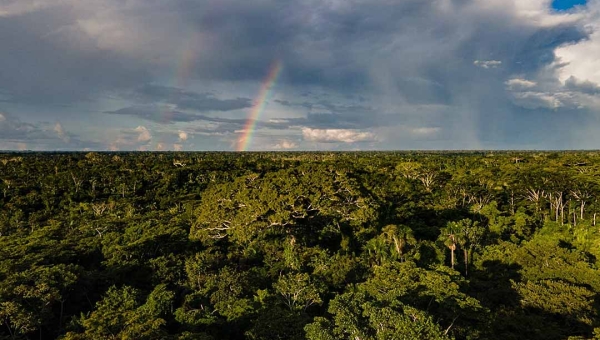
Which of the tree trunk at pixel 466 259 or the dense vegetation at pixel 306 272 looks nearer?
the dense vegetation at pixel 306 272

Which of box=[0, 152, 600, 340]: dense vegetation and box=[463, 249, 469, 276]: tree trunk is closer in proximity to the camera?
box=[0, 152, 600, 340]: dense vegetation

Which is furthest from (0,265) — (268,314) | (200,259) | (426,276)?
(426,276)

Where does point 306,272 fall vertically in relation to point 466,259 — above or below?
above

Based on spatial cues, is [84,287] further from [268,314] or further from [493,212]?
[493,212]

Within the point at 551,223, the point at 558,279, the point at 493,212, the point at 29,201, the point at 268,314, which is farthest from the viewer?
the point at 29,201

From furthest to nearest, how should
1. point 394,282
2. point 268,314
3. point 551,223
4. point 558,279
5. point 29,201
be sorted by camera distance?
point 29,201
point 551,223
point 558,279
point 394,282
point 268,314

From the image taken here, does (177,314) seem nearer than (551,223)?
Answer: Yes

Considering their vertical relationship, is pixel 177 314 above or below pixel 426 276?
below

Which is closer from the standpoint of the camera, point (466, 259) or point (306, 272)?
point (306, 272)
